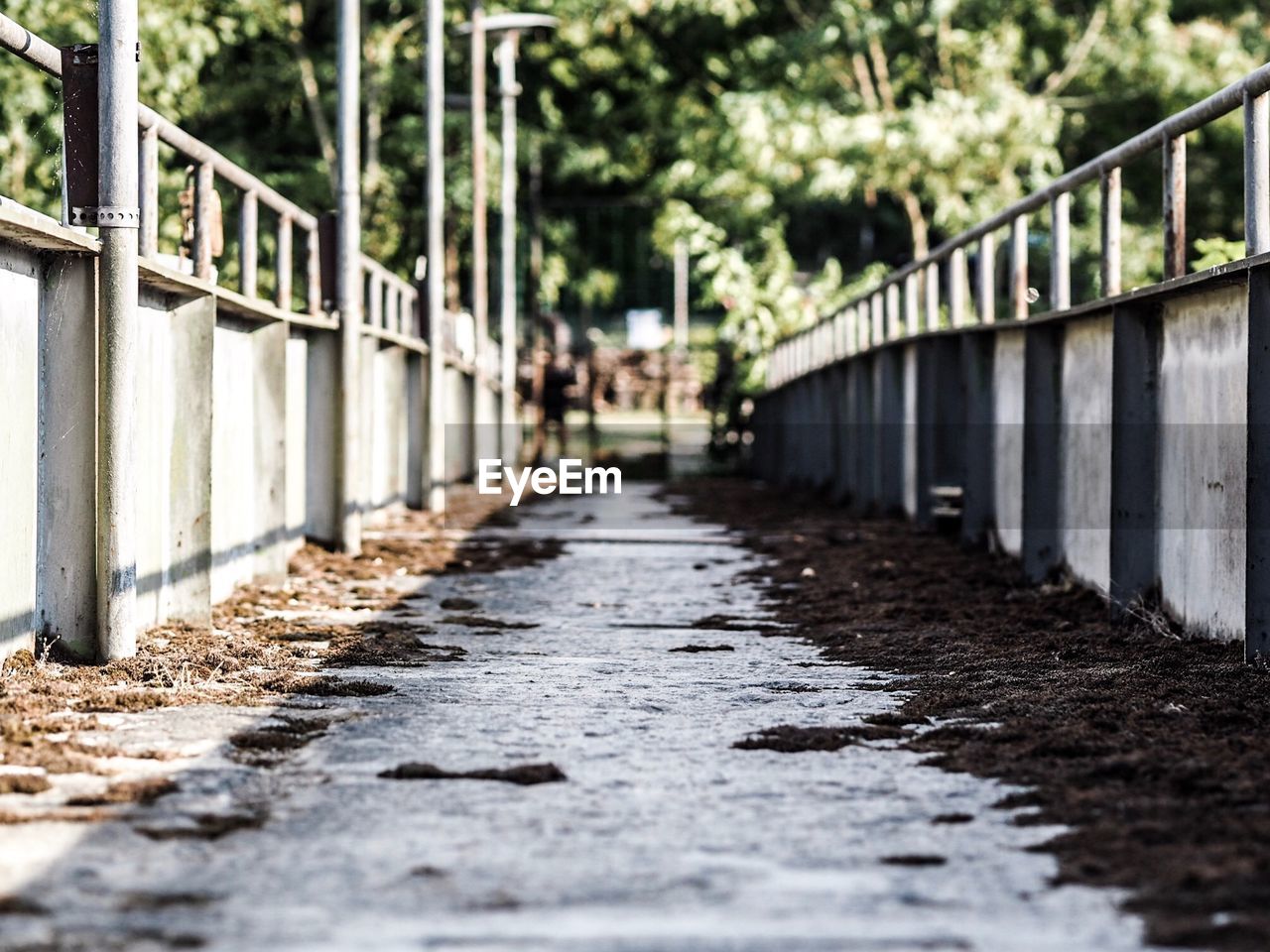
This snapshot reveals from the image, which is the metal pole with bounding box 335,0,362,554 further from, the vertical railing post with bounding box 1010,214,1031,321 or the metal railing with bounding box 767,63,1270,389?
the vertical railing post with bounding box 1010,214,1031,321

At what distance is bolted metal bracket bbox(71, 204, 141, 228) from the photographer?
7.66m

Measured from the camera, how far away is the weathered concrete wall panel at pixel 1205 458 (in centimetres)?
784

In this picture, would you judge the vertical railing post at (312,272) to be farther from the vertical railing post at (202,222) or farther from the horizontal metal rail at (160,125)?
the vertical railing post at (202,222)

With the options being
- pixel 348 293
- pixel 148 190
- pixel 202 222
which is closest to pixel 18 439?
pixel 148 190

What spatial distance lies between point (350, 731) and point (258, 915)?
2.19m

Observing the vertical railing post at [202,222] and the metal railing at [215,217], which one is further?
the vertical railing post at [202,222]

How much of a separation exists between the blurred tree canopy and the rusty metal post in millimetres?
16166

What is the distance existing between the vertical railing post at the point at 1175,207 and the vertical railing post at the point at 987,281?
4508mm

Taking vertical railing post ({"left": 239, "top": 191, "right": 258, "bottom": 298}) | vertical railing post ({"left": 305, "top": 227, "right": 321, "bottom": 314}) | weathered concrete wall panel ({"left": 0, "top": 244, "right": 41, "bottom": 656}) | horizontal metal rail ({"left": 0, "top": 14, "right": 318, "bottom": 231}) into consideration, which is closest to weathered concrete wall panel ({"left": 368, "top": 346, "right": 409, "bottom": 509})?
vertical railing post ({"left": 305, "top": 227, "right": 321, "bottom": 314})

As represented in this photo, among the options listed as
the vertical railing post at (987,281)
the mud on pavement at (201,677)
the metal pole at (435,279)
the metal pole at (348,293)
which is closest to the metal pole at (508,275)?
the metal pole at (435,279)

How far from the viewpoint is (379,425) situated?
1756 cm

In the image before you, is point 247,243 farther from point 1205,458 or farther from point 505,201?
point 505,201

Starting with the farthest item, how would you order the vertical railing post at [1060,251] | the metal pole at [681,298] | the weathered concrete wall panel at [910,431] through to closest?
the metal pole at [681,298] < the weathered concrete wall panel at [910,431] < the vertical railing post at [1060,251]

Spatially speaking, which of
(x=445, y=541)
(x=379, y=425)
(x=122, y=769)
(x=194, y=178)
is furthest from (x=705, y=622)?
(x=379, y=425)
